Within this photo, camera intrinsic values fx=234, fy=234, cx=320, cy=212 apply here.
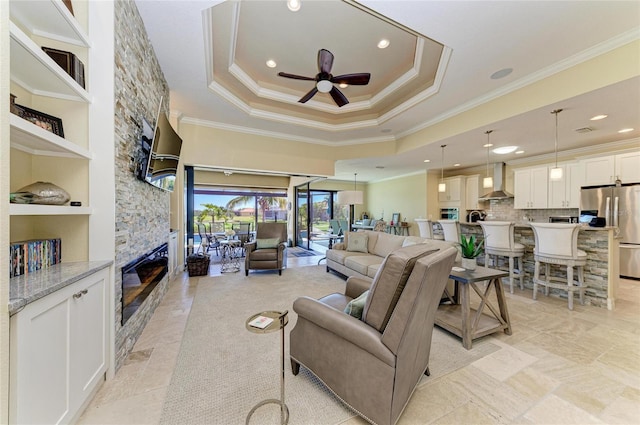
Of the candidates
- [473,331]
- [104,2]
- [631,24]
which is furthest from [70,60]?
[631,24]

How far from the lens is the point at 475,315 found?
2.52 m

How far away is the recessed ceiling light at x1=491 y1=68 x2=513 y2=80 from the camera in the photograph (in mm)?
2991

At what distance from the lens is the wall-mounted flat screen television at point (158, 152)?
7.82 ft

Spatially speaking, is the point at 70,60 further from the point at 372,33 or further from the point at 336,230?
the point at 336,230

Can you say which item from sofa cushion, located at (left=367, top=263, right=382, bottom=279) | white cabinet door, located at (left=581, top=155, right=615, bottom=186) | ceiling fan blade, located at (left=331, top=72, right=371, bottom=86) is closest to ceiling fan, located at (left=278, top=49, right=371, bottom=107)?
ceiling fan blade, located at (left=331, top=72, right=371, bottom=86)

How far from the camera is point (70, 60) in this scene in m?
1.66

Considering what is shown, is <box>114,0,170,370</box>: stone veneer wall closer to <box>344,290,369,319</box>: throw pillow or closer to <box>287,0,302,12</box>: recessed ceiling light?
<box>287,0,302,12</box>: recessed ceiling light

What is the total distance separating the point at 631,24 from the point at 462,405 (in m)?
3.78

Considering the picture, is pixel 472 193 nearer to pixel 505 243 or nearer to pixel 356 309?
pixel 505 243

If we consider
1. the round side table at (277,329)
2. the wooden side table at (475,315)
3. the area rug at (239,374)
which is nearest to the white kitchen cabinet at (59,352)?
the area rug at (239,374)

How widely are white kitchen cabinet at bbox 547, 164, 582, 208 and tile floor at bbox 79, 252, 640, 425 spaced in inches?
131

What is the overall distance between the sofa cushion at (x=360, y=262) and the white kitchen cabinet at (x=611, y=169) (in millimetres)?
4918

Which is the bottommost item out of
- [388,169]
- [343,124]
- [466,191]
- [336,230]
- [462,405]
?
[462,405]

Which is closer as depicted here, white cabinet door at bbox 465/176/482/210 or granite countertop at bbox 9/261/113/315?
granite countertop at bbox 9/261/113/315
